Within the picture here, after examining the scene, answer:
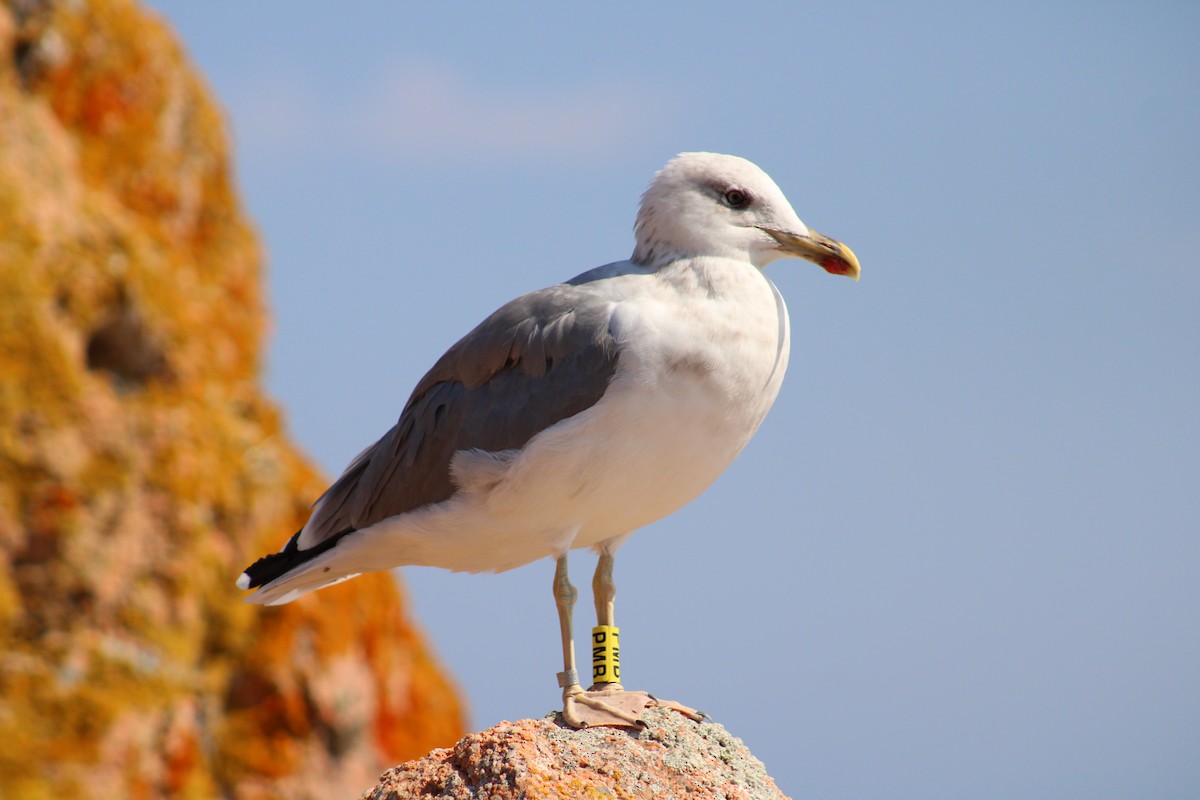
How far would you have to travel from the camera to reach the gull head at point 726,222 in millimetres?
5434

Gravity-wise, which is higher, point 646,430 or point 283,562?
point 283,562

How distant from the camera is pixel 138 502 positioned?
13.0 meters

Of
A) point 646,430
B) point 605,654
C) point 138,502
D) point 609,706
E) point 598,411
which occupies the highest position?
point 138,502

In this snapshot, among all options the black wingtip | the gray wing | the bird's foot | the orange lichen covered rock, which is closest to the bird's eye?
the gray wing

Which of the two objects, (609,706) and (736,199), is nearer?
(609,706)

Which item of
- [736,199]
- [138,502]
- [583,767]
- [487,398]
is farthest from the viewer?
[138,502]

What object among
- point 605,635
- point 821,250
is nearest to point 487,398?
point 605,635

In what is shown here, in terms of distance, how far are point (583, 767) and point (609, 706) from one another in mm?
434

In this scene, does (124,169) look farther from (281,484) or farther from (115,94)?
(281,484)

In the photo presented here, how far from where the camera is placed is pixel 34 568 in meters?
12.6

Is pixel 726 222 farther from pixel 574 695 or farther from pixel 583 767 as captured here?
pixel 583 767

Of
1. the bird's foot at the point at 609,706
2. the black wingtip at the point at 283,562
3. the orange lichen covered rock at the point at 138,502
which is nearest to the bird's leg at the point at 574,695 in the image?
the bird's foot at the point at 609,706

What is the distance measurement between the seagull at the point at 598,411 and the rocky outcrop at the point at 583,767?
17 cm

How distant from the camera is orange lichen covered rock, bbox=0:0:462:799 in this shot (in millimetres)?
12586
